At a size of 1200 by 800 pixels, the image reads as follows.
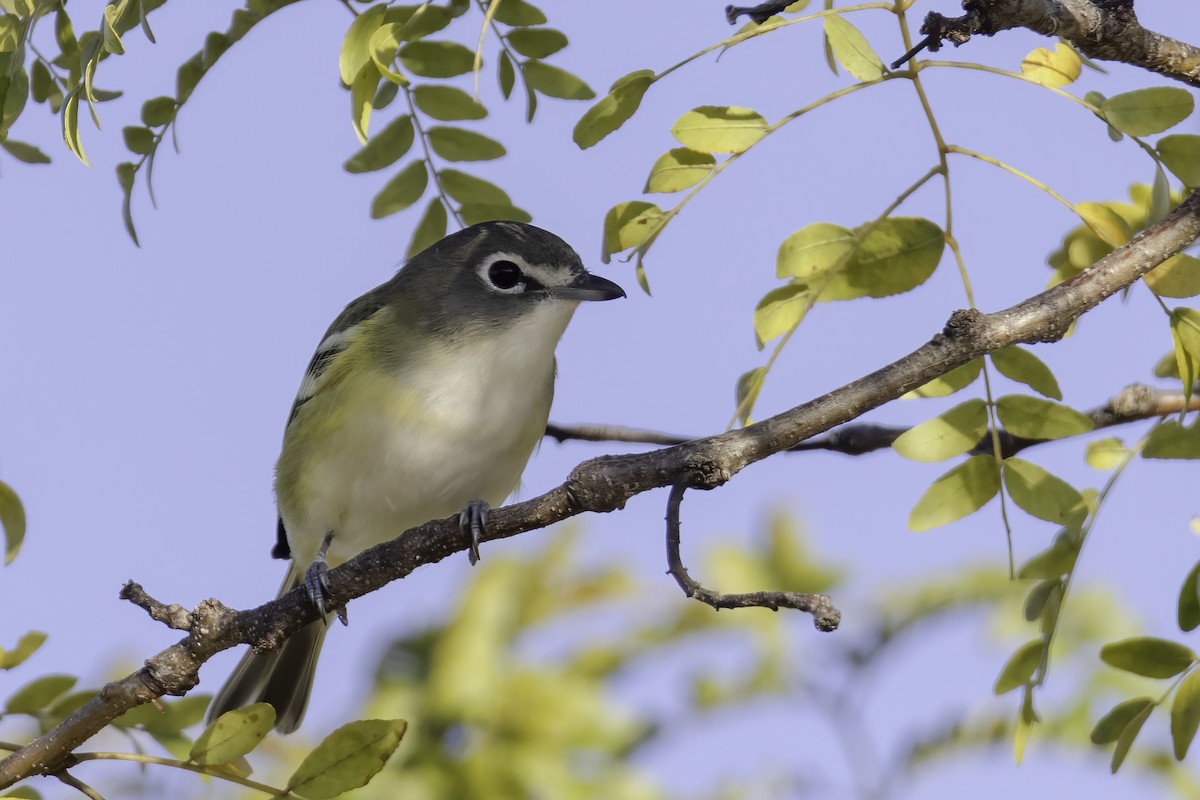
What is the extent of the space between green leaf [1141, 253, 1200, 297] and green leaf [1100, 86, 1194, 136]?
33cm

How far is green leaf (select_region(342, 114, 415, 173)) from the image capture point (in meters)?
3.53

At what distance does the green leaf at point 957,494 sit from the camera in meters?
2.85

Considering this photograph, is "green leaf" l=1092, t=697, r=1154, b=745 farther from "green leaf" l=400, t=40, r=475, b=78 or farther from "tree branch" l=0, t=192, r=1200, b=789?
"green leaf" l=400, t=40, r=475, b=78

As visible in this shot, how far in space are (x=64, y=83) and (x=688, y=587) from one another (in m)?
1.95

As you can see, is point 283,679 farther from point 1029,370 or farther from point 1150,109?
point 1150,109

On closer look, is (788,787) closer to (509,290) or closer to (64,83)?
(509,290)

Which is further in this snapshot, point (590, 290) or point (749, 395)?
point (590, 290)

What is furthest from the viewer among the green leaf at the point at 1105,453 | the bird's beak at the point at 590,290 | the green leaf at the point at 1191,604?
the bird's beak at the point at 590,290

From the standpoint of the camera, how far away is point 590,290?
4309 mm

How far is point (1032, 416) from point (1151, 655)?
0.60m

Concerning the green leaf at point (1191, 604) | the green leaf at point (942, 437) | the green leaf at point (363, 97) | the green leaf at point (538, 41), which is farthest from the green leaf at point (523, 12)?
the green leaf at point (1191, 604)

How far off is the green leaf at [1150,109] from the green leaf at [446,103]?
164 cm

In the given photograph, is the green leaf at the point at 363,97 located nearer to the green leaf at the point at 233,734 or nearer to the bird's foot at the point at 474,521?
the bird's foot at the point at 474,521

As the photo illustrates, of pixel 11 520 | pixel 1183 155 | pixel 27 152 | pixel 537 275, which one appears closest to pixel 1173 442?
pixel 1183 155
